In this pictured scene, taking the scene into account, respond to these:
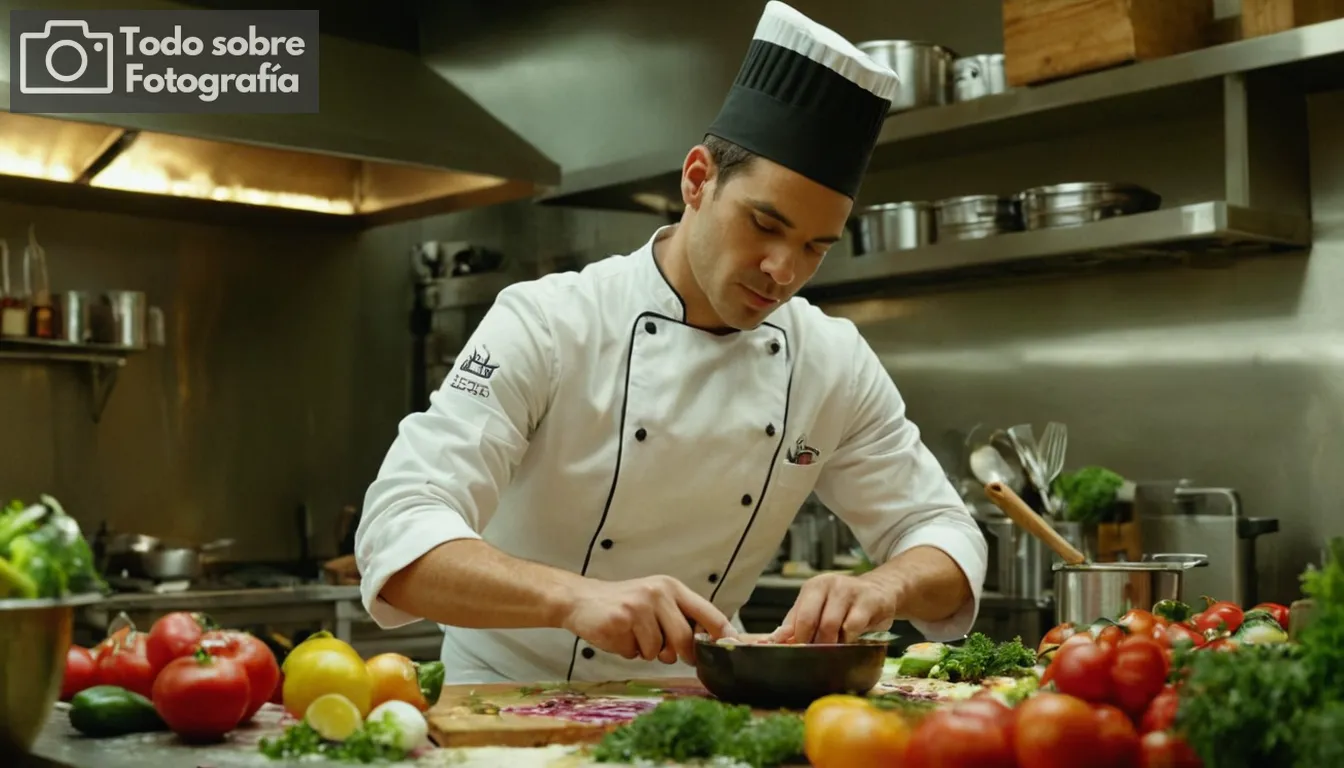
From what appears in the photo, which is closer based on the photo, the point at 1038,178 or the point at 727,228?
the point at 727,228

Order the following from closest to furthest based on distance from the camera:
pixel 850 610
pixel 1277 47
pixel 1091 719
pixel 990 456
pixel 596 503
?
pixel 1091 719, pixel 850 610, pixel 596 503, pixel 1277 47, pixel 990 456

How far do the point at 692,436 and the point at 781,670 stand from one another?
58 centimetres

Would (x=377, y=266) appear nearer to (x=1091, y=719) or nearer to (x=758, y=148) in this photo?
(x=758, y=148)

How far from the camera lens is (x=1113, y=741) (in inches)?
43.6

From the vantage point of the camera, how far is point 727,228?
1.93 m

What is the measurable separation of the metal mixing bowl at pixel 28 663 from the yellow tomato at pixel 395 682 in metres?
0.28

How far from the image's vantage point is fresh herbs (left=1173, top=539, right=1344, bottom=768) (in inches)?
40.0

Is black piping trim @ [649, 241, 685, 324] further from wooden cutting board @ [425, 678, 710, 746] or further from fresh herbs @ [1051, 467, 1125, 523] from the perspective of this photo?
fresh herbs @ [1051, 467, 1125, 523]

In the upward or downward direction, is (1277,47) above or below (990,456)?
above

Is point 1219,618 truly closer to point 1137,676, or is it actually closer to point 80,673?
point 1137,676

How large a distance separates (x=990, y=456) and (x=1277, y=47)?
122 centimetres

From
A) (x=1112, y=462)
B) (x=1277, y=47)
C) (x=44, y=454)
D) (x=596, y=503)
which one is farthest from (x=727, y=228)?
(x=44, y=454)

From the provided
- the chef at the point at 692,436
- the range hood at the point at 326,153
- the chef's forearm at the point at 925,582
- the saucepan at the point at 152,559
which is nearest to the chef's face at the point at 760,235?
the chef at the point at 692,436
